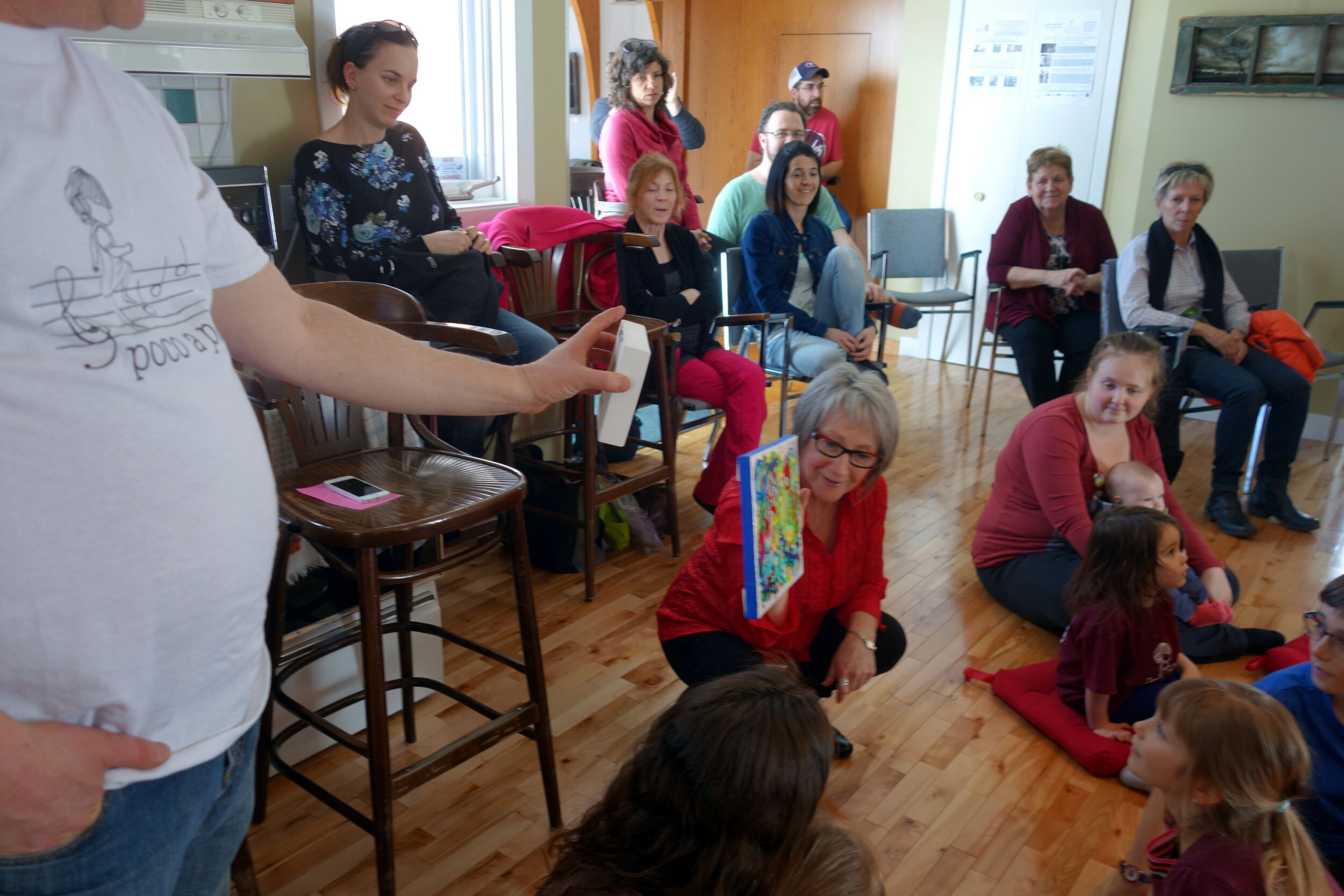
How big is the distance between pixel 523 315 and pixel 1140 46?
3.74 meters

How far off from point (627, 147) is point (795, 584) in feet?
9.64

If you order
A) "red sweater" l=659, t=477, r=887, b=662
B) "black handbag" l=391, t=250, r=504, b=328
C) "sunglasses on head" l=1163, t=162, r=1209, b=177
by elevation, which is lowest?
"red sweater" l=659, t=477, r=887, b=662

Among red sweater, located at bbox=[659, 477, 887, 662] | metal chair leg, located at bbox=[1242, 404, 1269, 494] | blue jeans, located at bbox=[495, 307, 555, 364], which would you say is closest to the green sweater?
blue jeans, located at bbox=[495, 307, 555, 364]

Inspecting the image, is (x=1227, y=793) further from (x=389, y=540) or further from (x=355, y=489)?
(x=355, y=489)

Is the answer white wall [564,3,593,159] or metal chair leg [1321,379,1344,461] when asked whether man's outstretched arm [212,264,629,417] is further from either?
white wall [564,3,593,159]

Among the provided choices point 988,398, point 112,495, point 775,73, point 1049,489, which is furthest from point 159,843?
point 775,73

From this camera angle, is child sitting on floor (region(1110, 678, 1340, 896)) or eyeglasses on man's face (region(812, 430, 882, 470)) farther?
eyeglasses on man's face (region(812, 430, 882, 470))

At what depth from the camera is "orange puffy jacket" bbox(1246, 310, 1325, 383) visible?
3.93 m

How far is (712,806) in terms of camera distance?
0.98 m

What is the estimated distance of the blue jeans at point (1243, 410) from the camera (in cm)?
373

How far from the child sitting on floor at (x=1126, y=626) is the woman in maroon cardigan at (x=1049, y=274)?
2057 millimetres

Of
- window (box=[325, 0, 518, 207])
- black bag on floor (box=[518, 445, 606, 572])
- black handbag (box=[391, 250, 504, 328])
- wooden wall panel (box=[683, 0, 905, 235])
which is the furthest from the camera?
wooden wall panel (box=[683, 0, 905, 235])

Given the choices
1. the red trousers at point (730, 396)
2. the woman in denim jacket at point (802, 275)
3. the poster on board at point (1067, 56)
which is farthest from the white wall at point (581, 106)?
the red trousers at point (730, 396)

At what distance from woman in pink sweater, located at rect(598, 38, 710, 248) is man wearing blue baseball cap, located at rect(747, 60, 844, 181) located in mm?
1585
